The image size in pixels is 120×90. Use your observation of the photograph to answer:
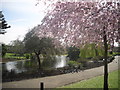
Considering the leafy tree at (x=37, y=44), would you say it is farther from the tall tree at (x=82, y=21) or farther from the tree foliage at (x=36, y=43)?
the tall tree at (x=82, y=21)

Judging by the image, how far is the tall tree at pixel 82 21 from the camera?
5266 mm

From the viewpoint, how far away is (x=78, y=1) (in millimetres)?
5941

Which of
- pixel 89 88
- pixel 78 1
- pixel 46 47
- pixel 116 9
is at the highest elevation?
pixel 78 1

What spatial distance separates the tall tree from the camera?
5266 millimetres

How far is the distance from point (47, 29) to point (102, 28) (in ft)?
6.74

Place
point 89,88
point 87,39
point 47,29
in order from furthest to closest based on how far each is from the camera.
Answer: point 89,88 < point 87,39 < point 47,29

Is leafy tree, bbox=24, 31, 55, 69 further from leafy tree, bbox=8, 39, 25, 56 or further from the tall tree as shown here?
the tall tree

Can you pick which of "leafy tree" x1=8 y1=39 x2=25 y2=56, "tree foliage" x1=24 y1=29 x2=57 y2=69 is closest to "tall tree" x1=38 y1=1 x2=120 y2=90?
"tree foliage" x1=24 y1=29 x2=57 y2=69

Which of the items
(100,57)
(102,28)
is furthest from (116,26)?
(100,57)

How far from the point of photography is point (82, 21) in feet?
19.0

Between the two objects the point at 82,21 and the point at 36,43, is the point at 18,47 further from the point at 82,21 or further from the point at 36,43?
the point at 82,21

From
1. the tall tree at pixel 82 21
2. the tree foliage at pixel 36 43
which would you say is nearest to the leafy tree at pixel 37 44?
the tree foliage at pixel 36 43

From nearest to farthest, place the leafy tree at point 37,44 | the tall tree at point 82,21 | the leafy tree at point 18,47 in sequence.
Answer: the tall tree at point 82,21 → the leafy tree at point 37,44 → the leafy tree at point 18,47

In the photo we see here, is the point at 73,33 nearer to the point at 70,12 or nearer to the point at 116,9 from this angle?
the point at 70,12
